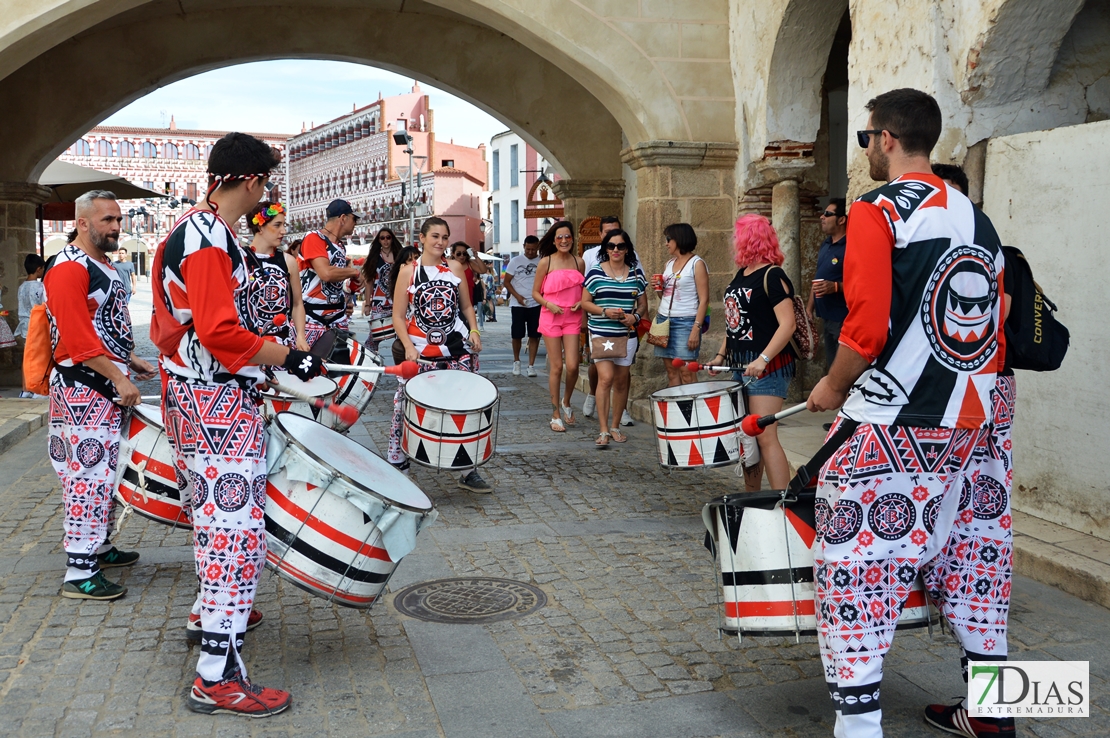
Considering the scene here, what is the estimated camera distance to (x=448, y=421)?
5668 millimetres

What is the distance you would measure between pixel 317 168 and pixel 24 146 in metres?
73.5

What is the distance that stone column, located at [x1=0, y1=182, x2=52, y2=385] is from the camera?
11828 mm

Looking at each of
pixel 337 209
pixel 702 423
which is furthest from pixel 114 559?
pixel 337 209

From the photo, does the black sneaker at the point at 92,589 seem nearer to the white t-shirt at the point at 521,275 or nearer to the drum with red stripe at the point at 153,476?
the drum with red stripe at the point at 153,476

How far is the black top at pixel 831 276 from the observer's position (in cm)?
737

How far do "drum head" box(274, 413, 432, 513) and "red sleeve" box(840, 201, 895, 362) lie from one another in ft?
4.73

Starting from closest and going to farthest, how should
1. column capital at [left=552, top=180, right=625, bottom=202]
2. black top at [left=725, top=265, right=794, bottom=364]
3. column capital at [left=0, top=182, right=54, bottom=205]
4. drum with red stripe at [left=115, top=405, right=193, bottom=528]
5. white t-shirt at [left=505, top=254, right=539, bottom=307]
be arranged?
drum with red stripe at [left=115, top=405, right=193, bottom=528] → black top at [left=725, top=265, right=794, bottom=364] → column capital at [left=0, top=182, right=54, bottom=205] → white t-shirt at [left=505, top=254, right=539, bottom=307] → column capital at [left=552, top=180, right=625, bottom=202]

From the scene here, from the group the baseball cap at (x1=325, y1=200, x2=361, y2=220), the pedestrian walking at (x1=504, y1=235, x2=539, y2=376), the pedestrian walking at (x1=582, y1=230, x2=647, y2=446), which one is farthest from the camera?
the pedestrian walking at (x1=504, y1=235, x2=539, y2=376)

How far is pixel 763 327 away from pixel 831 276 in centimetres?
234

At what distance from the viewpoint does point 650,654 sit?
12.1 ft

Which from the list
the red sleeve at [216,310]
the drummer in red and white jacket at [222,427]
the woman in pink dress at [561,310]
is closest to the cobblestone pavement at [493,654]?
the drummer in red and white jacket at [222,427]

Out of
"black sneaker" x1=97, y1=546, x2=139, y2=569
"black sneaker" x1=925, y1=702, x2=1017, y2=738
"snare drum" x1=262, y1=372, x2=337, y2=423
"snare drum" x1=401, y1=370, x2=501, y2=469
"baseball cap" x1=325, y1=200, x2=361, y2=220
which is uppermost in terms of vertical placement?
"baseball cap" x1=325, y1=200, x2=361, y2=220

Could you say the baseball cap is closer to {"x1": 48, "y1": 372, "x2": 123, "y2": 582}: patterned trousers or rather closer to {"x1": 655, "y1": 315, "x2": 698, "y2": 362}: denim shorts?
{"x1": 655, "y1": 315, "x2": 698, "y2": 362}: denim shorts

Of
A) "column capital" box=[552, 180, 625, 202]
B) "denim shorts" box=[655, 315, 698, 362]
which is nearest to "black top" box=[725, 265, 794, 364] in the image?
"denim shorts" box=[655, 315, 698, 362]
